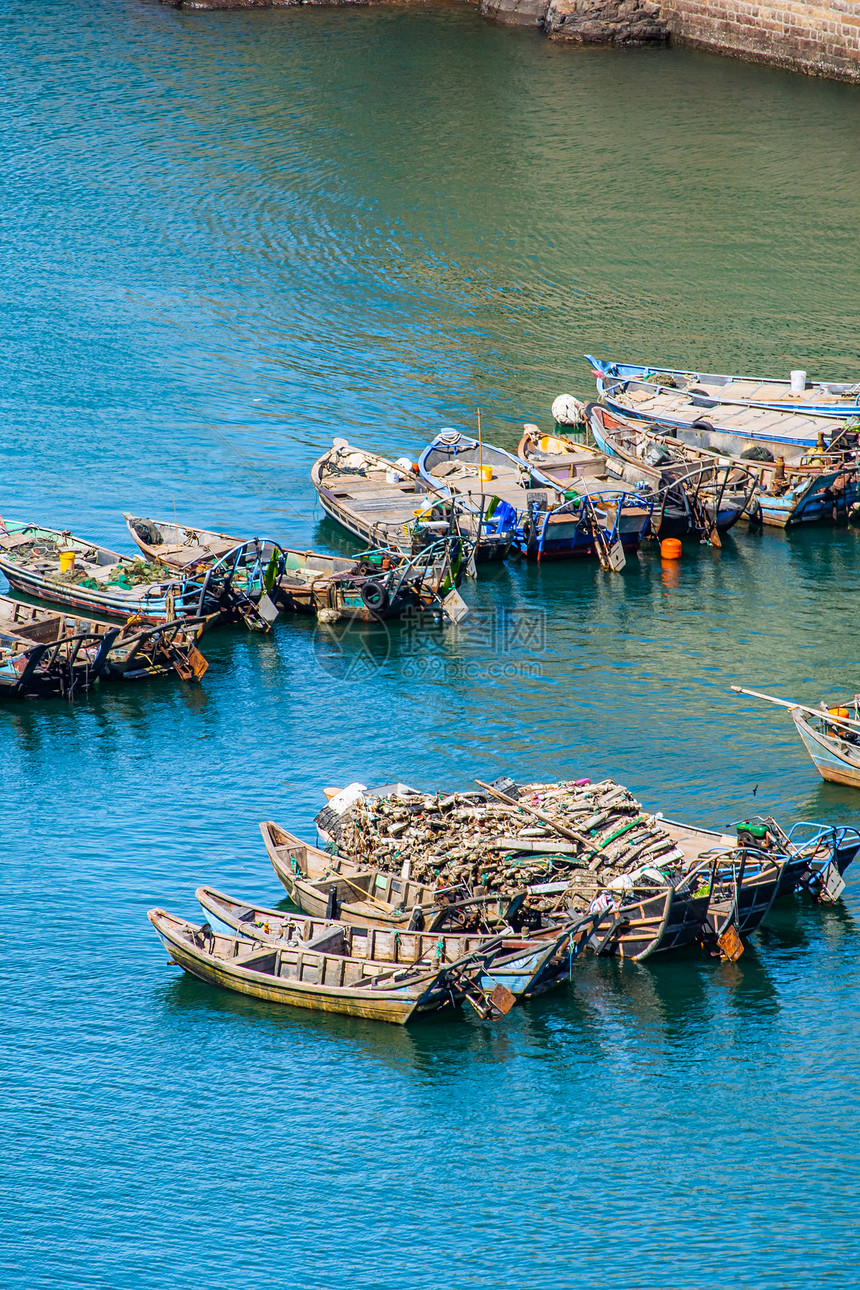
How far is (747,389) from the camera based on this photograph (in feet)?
240

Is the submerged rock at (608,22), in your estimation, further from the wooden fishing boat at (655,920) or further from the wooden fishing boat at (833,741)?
the wooden fishing boat at (655,920)

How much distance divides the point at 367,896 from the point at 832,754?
48.8 ft

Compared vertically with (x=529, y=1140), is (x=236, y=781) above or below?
above

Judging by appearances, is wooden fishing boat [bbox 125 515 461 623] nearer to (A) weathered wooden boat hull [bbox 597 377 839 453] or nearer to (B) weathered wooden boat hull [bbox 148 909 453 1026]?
(A) weathered wooden boat hull [bbox 597 377 839 453]

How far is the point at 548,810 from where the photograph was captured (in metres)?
40.2

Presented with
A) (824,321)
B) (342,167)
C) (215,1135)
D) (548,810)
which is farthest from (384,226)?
(215,1135)

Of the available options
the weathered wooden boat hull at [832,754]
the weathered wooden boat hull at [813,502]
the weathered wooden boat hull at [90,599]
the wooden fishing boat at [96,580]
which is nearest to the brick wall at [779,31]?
the weathered wooden boat hull at [813,502]

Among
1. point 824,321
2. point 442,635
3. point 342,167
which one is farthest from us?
point 342,167

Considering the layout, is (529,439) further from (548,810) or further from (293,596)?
(548,810)

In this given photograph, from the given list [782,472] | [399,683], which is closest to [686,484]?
[782,472]

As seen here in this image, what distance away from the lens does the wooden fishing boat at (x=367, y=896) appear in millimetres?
37469

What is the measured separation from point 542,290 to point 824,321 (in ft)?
52.7

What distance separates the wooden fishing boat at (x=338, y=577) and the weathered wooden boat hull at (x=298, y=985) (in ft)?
68.4

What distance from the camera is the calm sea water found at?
33.2 metres
